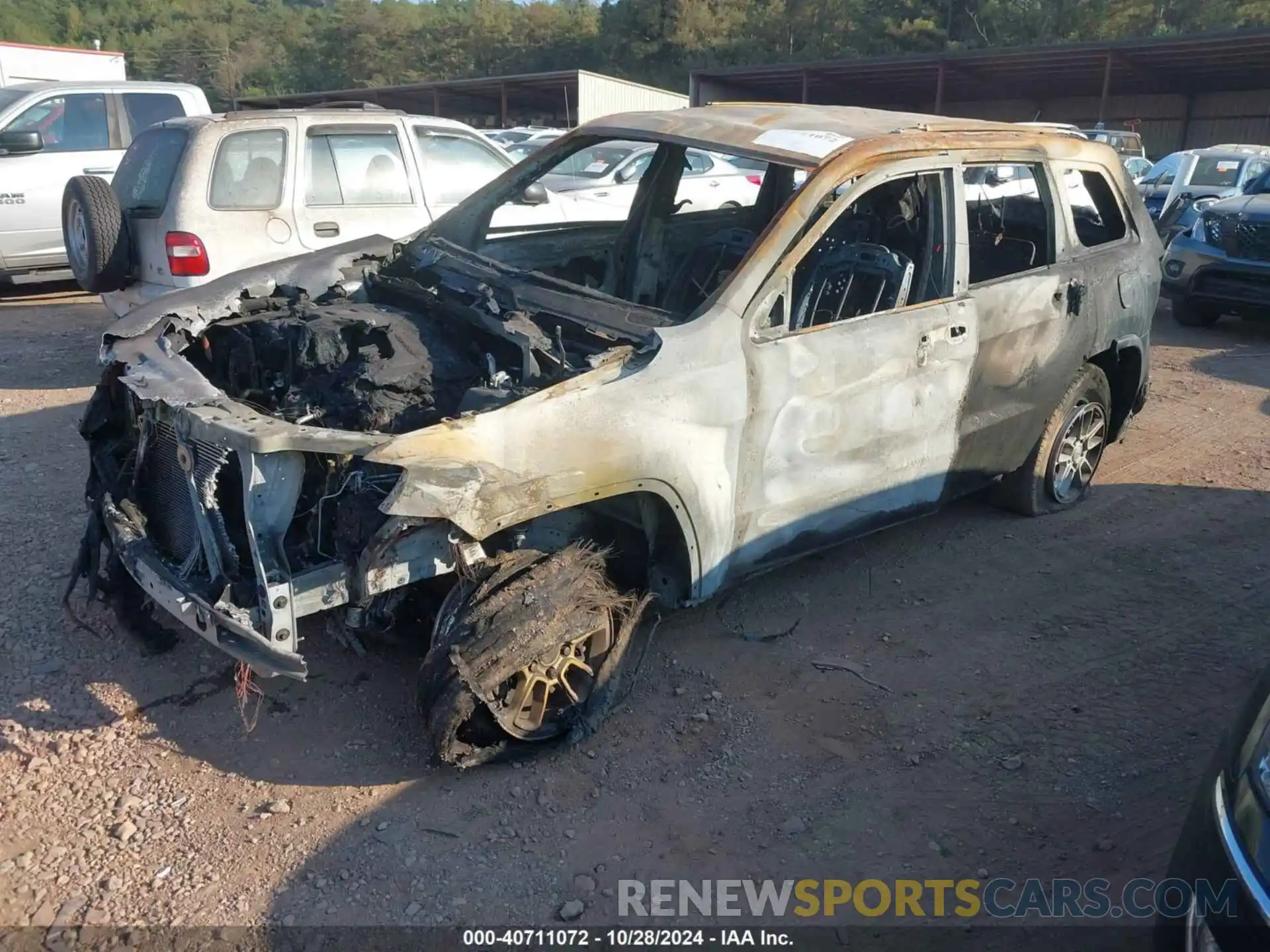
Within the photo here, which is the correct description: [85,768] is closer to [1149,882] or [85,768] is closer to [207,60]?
[1149,882]

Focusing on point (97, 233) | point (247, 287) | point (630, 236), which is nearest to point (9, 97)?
point (97, 233)

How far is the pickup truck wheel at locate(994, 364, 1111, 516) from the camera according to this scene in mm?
4934

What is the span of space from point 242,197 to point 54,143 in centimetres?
385

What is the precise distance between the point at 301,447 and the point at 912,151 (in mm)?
2602

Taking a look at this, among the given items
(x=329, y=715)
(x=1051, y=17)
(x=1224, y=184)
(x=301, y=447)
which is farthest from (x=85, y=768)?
(x=1051, y=17)

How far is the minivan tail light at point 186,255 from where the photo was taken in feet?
21.6

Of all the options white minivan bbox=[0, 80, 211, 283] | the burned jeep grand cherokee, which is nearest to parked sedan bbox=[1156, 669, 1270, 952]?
the burned jeep grand cherokee

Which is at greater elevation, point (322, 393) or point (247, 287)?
point (247, 287)

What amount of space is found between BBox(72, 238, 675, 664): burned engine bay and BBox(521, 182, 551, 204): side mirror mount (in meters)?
0.77

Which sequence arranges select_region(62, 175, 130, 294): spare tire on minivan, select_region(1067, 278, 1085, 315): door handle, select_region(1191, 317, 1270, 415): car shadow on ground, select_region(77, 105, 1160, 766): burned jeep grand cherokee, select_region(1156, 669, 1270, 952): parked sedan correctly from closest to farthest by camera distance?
select_region(1156, 669, 1270, 952): parked sedan < select_region(77, 105, 1160, 766): burned jeep grand cherokee < select_region(1067, 278, 1085, 315): door handle < select_region(62, 175, 130, 294): spare tire on minivan < select_region(1191, 317, 1270, 415): car shadow on ground

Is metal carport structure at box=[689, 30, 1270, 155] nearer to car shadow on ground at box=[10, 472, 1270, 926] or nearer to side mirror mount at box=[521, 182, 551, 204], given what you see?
side mirror mount at box=[521, 182, 551, 204]

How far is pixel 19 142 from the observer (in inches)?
348

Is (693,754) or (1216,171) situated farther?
(1216,171)

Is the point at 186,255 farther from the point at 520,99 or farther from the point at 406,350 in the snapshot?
the point at 520,99
